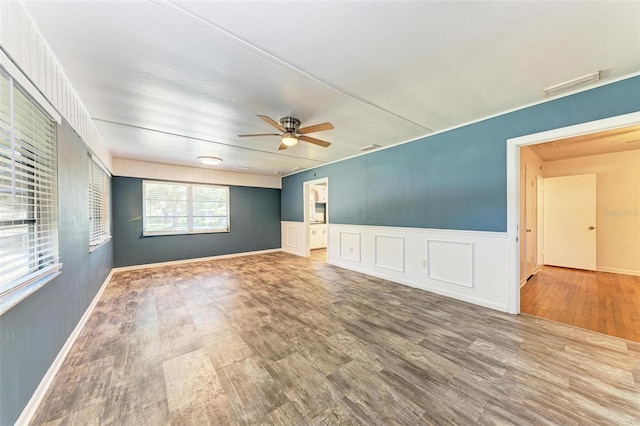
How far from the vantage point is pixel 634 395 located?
153 cm

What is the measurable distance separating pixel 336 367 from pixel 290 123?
2685 mm

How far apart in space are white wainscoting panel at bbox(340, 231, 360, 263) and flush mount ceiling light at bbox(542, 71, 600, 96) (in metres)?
3.49

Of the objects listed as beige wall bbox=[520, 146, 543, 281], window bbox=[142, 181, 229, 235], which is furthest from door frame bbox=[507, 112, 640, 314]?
window bbox=[142, 181, 229, 235]

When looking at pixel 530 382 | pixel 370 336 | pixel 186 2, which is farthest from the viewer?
pixel 370 336

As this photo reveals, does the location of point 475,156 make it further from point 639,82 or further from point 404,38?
point 404,38

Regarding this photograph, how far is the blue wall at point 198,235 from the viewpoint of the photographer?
5.06 meters

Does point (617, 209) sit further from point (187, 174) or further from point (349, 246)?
point (187, 174)

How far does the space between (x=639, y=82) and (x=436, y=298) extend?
9.99 ft

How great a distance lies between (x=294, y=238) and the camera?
23.1ft

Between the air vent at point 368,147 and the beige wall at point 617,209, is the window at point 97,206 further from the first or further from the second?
the beige wall at point 617,209

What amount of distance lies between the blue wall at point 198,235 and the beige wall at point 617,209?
7.94 metres

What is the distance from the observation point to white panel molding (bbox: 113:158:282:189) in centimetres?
507

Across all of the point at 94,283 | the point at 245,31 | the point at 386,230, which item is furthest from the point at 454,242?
the point at 94,283

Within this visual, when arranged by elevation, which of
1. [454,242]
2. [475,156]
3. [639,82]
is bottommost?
[454,242]
